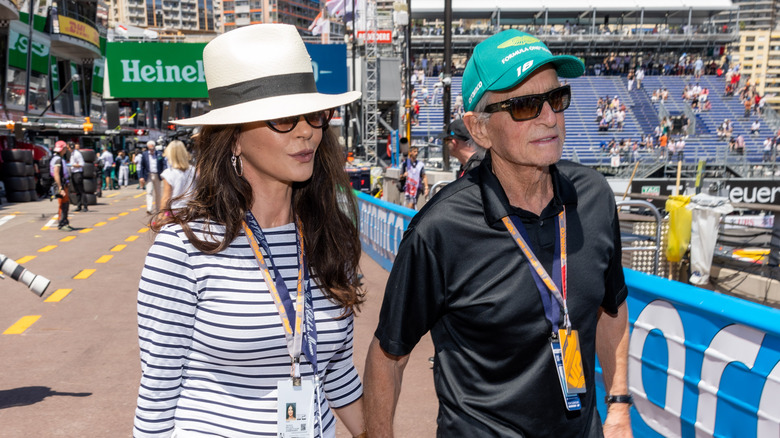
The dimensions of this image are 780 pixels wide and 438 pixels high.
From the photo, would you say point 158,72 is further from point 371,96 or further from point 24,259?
point 371,96

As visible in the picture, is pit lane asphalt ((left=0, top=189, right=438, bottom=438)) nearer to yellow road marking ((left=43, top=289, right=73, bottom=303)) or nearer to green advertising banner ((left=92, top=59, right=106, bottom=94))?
yellow road marking ((left=43, top=289, right=73, bottom=303))

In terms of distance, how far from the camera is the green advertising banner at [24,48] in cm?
3303

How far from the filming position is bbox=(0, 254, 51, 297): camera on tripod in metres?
4.09

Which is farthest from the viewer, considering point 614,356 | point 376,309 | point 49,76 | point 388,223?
point 49,76

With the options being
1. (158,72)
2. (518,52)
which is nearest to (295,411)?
(518,52)

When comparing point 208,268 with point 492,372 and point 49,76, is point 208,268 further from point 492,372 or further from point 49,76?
point 49,76

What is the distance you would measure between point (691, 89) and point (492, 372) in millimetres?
53211

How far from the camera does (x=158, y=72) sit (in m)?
24.4

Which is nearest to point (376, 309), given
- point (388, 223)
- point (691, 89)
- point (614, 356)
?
point (388, 223)

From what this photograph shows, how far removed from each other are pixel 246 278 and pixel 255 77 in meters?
0.58

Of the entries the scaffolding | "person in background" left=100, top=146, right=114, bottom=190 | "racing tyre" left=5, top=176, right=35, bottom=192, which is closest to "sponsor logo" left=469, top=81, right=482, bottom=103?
"racing tyre" left=5, top=176, right=35, bottom=192

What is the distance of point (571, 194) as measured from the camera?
2.06 meters

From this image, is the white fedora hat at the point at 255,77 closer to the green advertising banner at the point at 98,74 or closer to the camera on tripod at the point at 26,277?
the camera on tripod at the point at 26,277

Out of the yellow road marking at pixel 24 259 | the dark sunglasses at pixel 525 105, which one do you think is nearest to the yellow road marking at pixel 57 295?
the yellow road marking at pixel 24 259
